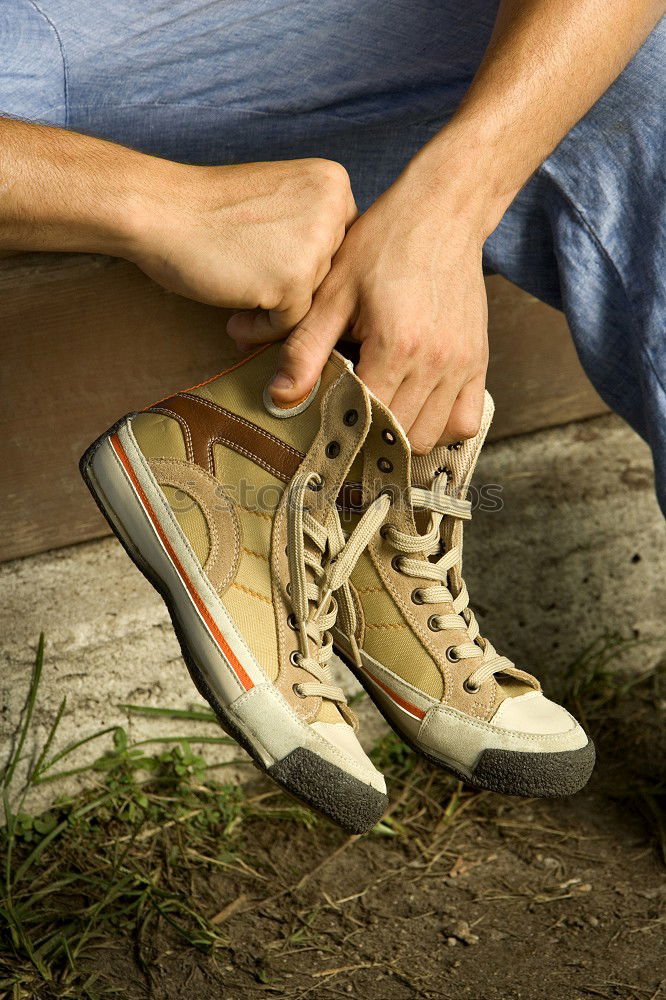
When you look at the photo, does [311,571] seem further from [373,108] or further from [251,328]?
[373,108]

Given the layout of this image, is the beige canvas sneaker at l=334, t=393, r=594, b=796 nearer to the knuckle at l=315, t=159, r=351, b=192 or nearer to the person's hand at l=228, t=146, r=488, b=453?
the person's hand at l=228, t=146, r=488, b=453

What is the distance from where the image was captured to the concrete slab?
1.67 m

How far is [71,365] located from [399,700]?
78cm

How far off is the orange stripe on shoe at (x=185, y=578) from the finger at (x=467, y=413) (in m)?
0.43

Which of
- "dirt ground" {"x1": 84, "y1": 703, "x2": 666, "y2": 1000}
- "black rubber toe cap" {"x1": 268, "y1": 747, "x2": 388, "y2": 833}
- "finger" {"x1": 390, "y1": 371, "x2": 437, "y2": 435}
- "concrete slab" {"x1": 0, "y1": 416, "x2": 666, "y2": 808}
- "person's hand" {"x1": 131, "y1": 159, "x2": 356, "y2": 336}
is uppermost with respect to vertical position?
"person's hand" {"x1": 131, "y1": 159, "x2": 356, "y2": 336}

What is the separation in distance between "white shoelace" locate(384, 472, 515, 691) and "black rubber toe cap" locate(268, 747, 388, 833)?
0.79 feet

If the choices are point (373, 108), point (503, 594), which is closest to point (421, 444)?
point (373, 108)

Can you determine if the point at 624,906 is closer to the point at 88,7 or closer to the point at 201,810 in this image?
the point at 201,810

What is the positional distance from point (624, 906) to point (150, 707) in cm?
94

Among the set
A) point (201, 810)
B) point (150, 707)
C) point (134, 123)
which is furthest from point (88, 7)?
point (201, 810)

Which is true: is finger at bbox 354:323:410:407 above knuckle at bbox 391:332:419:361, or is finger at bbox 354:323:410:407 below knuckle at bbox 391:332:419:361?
below

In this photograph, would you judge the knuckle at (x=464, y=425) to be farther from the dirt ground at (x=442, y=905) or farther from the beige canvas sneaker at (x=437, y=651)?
the dirt ground at (x=442, y=905)

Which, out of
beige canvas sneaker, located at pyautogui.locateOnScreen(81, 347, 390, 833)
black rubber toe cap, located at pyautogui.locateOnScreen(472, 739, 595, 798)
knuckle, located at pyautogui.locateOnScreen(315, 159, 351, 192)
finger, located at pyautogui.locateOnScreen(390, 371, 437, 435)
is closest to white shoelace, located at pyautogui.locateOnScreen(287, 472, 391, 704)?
beige canvas sneaker, located at pyautogui.locateOnScreen(81, 347, 390, 833)

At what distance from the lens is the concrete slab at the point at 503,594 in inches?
65.6
